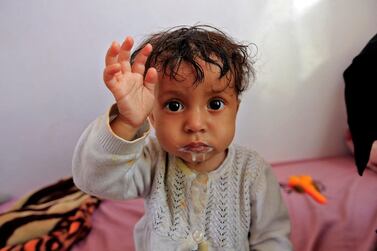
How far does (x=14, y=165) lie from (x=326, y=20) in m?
1.09

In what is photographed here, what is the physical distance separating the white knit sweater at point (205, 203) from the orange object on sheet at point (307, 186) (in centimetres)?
42

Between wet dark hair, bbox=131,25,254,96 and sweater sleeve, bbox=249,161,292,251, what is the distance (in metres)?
0.19

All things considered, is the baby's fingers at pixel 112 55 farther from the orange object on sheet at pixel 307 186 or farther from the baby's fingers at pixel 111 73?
the orange object on sheet at pixel 307 186

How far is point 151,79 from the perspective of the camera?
0.62 m

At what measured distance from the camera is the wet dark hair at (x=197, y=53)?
65cm

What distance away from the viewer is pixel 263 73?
129cm

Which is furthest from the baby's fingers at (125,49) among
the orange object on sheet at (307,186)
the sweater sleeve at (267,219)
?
the orange object on sheet at (307,186)

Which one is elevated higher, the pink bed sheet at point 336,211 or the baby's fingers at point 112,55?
the baby's fingers at point 112,55

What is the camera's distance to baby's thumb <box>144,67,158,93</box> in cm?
61

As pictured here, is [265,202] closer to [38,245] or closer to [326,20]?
[38,245]

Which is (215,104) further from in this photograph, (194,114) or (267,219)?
(267,219)

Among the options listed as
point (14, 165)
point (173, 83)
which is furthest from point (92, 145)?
point (14, 165)

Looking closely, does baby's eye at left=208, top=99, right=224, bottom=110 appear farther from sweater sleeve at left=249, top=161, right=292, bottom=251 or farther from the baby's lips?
sweater sleeve at left=249, top=161, right=292, bottom=251

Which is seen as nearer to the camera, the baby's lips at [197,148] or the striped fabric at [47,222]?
the baby's lips at [197,148]
